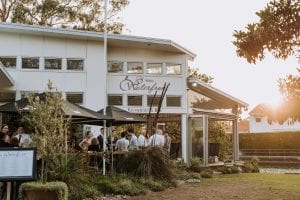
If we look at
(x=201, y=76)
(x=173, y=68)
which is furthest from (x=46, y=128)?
(x=201, y=76)

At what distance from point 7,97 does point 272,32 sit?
45.3 feet

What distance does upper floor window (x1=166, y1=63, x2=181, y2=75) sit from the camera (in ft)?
68.7

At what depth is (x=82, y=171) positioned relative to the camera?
34.7ft

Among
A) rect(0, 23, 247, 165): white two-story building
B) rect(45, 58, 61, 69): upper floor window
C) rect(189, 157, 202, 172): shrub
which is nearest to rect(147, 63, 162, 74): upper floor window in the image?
rect(0, 23, 247, 165): white two-story building

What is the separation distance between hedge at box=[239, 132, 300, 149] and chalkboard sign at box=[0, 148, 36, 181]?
2827cm

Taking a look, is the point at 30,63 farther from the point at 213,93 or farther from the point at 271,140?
the point at 271,140

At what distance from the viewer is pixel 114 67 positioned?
2033cm

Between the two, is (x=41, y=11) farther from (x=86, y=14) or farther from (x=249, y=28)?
(x=249, y=28)

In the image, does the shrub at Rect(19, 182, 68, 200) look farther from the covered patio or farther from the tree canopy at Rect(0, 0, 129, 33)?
the tree canopy at Rect(0, 0, 129, 33)

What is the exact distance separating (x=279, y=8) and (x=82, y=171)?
5.88 meters

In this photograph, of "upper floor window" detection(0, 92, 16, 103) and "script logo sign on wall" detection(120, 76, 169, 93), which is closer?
"upper floor window" detection(0, 92, 16, 103)

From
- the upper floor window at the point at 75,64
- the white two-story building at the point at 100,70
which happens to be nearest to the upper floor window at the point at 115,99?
the white two-story building at the point at 100,70

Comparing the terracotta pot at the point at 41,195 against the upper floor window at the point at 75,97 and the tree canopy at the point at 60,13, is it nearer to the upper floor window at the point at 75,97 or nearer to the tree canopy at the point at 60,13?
the upper floor window at the point at 75,97

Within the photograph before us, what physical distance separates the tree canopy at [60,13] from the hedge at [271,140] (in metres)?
13.0
